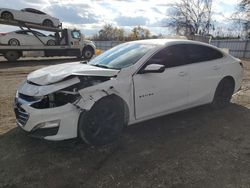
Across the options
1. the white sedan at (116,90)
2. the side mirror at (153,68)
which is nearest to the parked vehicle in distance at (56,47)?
the white sedan at (116,90)

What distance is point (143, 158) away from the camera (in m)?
3.79

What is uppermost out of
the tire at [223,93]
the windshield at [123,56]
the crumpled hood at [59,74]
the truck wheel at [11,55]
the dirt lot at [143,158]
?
the windshield at [123,56]

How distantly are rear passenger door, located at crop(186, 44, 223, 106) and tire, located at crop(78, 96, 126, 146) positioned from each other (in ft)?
5.38

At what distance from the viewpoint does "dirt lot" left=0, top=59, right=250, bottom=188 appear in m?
3.28

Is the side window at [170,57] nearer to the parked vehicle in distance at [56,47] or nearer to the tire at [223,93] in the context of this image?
the tire at [223,93]

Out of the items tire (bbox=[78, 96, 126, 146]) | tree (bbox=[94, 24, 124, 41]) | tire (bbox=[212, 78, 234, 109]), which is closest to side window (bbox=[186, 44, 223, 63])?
tire (bbox=[212, 78, 234, 109])

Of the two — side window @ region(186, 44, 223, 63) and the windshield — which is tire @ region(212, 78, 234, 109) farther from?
the windshield

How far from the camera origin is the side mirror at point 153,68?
14.0ft

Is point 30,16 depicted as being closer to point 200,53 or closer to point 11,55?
point 11,55

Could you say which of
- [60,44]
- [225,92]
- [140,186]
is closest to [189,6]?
[60,44]

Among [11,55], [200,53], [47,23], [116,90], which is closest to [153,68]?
[116,90]

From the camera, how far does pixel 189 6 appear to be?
180 ft

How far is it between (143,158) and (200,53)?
2618mm

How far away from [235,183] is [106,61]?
275 centimetres
